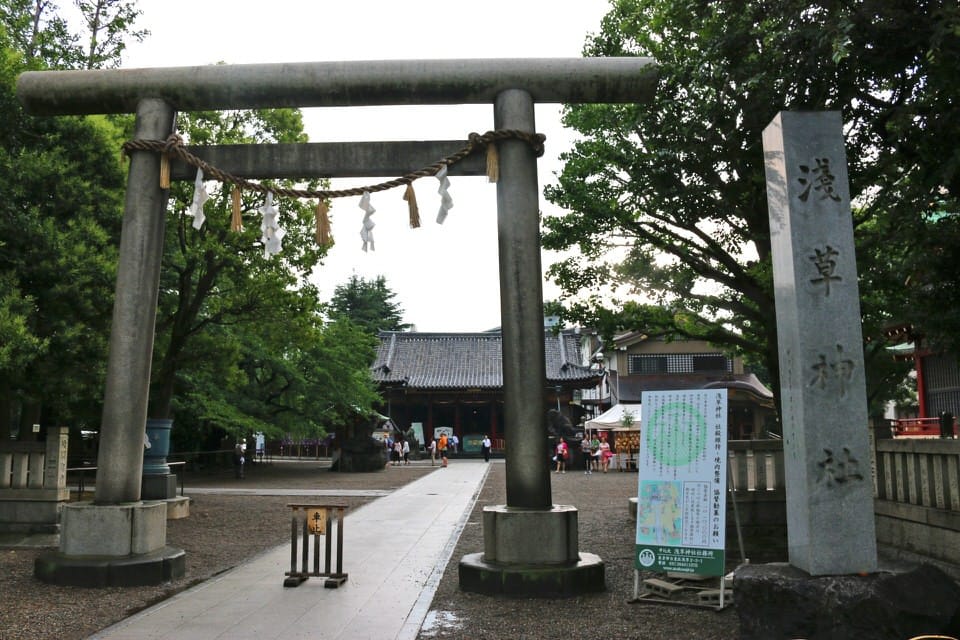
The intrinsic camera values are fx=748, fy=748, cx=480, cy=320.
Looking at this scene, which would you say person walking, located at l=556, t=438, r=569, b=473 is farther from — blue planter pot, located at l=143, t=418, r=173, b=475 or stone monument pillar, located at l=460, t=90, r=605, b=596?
stone monument pillar, located at l=460, t=90, r=605, b=596

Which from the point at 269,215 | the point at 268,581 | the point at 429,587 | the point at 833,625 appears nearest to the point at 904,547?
the point at 833,625

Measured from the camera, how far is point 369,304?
5456cm

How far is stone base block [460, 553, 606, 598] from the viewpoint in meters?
6.73

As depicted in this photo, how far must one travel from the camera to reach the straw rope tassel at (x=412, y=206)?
7.54 m

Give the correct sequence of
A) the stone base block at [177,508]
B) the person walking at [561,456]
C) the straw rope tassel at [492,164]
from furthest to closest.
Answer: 1. the person walking at [561,456]
2. the stone base block at [177,508]
3. the straw rope tassel at [492,164]

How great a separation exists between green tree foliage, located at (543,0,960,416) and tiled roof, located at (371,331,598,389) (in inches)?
1021

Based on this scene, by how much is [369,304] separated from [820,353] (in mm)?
50245

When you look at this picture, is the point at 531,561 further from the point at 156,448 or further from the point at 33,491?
the point at 156,448

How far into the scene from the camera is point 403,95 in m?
7.90

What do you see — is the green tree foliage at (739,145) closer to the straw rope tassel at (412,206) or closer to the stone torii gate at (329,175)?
the stone torii gate at (329,175)

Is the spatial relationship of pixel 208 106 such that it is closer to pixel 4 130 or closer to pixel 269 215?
pixel 269 215

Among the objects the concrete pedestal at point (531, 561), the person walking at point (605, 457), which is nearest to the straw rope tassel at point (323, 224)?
the concrete pedestal at point (531, 561)

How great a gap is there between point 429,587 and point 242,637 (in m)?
2.30

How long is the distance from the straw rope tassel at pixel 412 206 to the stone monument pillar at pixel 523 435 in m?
0.82
